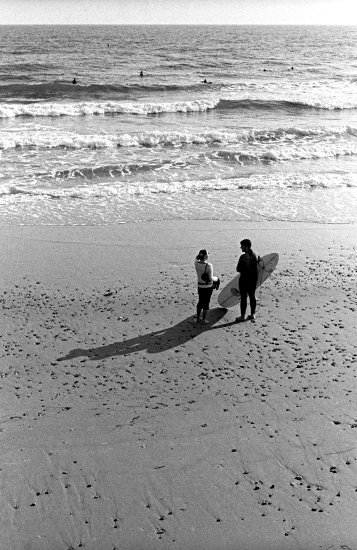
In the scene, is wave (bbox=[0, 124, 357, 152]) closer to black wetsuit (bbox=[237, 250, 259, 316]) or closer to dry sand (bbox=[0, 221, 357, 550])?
dry sand (bbox=[0, 221, 357, 550])

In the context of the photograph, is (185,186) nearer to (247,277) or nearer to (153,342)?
(247,277)

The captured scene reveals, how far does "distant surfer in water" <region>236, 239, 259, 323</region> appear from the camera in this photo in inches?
372

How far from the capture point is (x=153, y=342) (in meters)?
8.88

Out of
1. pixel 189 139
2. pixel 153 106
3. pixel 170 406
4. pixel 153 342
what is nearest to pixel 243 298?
pixel 153 342

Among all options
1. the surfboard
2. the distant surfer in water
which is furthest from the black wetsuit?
the surfboard

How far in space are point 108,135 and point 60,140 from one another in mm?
2181

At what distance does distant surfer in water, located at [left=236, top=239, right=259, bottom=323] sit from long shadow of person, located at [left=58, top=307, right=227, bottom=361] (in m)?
0.51

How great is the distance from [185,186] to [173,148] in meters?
6.10

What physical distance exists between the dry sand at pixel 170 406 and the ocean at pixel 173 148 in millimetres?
3154

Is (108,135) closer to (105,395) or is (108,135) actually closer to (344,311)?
(344,311)

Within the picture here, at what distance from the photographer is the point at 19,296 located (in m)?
10.2

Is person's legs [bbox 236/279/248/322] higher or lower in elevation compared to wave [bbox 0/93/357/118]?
lower

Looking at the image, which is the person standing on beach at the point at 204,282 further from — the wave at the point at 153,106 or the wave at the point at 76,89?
the wave at the point at 76,89

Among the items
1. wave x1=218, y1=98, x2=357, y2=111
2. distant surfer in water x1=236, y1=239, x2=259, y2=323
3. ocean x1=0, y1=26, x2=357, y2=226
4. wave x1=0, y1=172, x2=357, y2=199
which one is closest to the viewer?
distant surfer in water x1=236, y1=239, x2=259, y2=323
